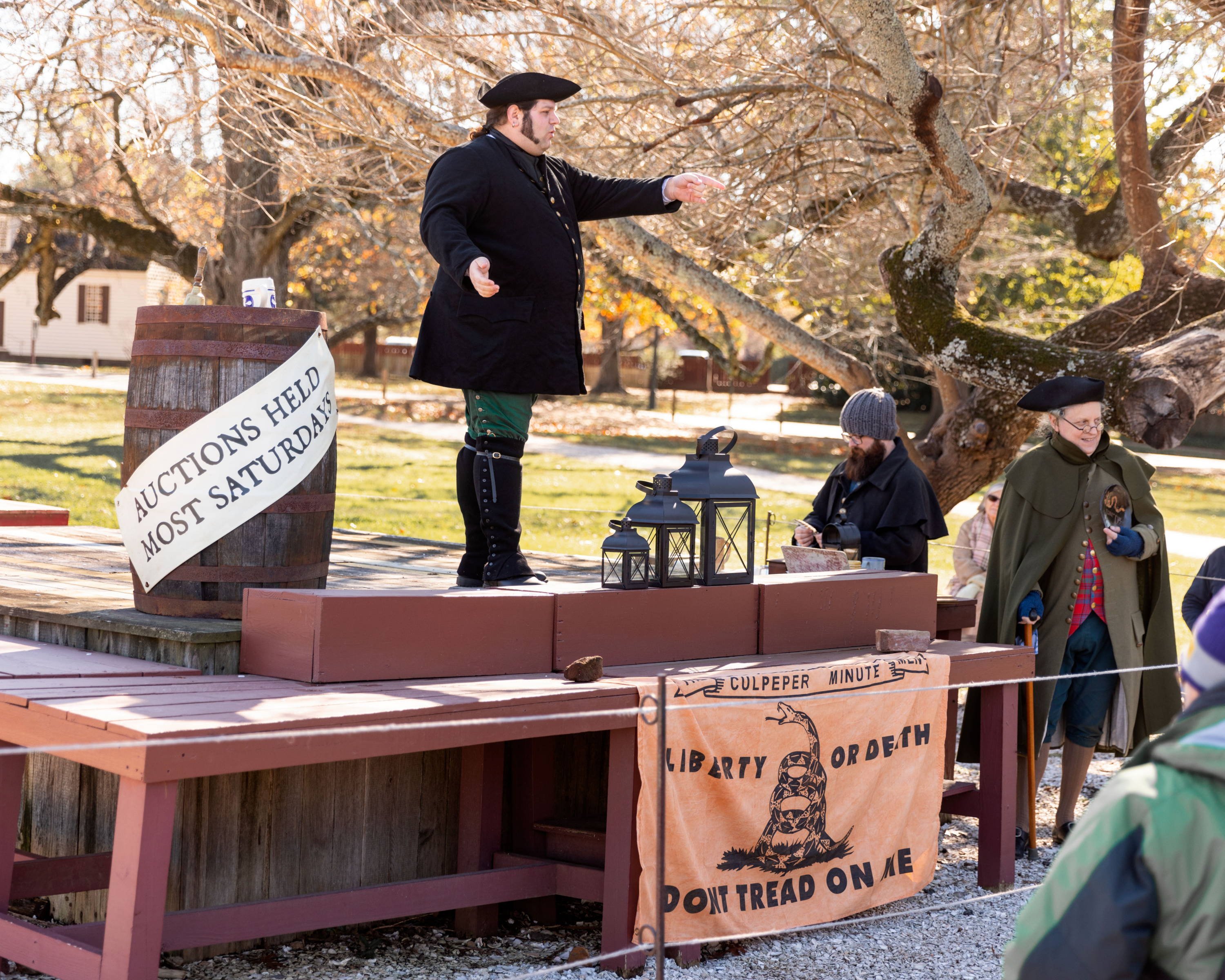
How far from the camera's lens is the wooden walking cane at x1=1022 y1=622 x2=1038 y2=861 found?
5391 millimetres

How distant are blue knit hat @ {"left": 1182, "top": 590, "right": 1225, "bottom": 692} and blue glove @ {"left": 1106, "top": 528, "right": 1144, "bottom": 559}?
3.82 metres

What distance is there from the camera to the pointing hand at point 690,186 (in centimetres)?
465

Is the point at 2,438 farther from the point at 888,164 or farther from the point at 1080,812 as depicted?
the point at 1080,812

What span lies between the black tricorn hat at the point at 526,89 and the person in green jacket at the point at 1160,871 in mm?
3127

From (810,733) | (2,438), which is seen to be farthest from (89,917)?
(2,438)

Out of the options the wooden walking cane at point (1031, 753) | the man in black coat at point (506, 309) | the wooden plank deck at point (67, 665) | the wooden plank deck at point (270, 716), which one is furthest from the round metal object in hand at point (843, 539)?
the wooden plank deck at point (67, 665)

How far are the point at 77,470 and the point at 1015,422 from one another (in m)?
11.9

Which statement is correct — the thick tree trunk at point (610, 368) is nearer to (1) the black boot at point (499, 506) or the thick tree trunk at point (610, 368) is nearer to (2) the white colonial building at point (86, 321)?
(2) the white colonial building at point (86, 321)

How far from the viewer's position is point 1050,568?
5.58 metres

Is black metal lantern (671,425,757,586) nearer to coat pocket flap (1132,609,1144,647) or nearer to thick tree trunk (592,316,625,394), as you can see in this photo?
coat pocket flap (1132,609,1144,647)

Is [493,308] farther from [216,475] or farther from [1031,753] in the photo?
[1031,753]

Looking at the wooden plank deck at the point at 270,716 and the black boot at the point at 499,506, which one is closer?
the wooden plank deck at the point at 270,716

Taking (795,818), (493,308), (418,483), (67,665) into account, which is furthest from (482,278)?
(418,483)

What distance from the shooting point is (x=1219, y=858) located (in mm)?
1709
